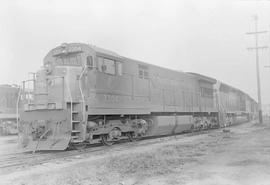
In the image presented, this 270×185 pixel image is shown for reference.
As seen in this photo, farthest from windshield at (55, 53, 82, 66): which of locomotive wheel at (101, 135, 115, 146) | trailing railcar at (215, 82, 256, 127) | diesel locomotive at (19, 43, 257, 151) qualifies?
trailing railcar at (215, 82, 256, 127)

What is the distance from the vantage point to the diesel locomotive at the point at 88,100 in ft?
34.2

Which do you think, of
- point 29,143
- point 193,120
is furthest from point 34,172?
point 193,120

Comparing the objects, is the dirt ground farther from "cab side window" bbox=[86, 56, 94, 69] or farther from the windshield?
the windshield

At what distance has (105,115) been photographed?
11.8m

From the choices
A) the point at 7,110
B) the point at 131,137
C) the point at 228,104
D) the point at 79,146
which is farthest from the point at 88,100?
the point at 228,104

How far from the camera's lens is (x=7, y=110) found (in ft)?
69.5

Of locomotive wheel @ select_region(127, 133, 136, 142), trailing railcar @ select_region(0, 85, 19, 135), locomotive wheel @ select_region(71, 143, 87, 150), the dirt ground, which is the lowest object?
the dirt ground

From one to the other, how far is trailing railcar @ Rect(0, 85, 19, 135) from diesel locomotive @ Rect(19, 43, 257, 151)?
1012cm

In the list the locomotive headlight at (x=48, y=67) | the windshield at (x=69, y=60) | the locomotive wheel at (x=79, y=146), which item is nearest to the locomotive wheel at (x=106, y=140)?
the locomotive wheel at (x=79, y=146)

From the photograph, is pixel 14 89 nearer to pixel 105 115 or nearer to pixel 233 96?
pixel 105 115

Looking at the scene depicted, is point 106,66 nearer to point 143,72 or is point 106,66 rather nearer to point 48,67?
point 48,67

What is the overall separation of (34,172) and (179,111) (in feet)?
37.5

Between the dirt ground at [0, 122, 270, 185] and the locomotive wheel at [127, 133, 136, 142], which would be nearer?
the dirt ground at [0, 122, 270, 185]

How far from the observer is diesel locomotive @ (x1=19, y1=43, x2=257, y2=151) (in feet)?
34.2
